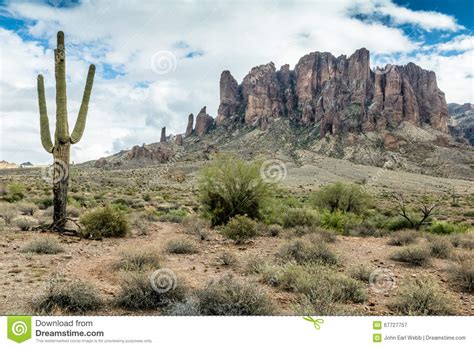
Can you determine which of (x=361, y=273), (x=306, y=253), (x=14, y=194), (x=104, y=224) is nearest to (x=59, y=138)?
(x=104, y=224)

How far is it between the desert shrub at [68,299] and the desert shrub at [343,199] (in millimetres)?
17701

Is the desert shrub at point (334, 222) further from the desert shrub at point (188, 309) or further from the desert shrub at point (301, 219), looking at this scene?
the desert shrub at point (188, 309)

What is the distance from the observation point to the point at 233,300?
17.8 feet

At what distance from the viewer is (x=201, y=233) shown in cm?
1330

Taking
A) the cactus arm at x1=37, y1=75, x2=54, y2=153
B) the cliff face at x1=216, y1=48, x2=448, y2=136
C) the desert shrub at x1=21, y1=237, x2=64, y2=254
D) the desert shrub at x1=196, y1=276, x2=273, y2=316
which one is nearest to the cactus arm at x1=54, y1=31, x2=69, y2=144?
the cactus arm at x1=37, y1=75, x2=54, y2=153

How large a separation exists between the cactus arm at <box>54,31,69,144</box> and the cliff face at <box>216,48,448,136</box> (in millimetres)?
118964

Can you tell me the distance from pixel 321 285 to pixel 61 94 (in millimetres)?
10948

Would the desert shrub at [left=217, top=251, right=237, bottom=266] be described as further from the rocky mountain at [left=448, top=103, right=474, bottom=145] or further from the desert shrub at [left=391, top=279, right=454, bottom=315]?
the rocky mountain at [left=448, top=103, right=474, bottom=145]

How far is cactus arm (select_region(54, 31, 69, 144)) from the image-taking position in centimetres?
1241

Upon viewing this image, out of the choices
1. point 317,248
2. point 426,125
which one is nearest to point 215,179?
point 317,248

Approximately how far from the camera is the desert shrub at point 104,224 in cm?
1280

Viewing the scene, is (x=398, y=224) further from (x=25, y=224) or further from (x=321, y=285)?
(x=25, y=224)
